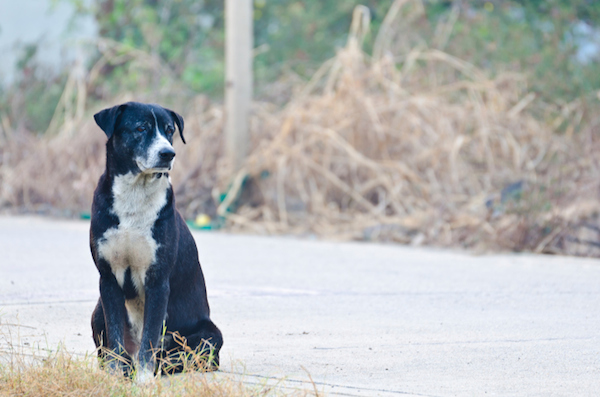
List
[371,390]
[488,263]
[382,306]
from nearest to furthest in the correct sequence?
[371,390] < [382,306] < [488,263]

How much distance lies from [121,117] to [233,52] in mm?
7907

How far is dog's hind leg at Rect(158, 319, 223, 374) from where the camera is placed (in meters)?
4.16

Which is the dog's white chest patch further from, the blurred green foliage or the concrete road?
the blurred green foliage

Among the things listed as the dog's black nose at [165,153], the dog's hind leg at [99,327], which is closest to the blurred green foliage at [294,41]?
the dog's hind leg at [99,327]

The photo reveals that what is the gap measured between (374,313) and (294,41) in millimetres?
15509

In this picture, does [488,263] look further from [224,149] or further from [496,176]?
[224,149]

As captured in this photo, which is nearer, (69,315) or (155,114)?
(155,114)

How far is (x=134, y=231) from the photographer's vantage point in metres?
4.04

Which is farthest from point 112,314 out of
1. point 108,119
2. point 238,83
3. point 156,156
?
point 238,83

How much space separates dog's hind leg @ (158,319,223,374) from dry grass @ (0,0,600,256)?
5998 mm

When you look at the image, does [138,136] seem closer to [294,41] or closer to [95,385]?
[95,385]

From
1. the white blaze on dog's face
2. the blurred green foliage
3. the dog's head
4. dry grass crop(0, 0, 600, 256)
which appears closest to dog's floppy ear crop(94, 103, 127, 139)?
the dog's head

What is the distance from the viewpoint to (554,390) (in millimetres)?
3980

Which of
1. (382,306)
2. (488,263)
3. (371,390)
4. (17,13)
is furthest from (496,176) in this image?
(17,13)
